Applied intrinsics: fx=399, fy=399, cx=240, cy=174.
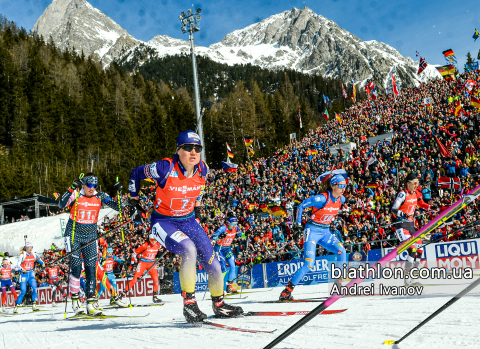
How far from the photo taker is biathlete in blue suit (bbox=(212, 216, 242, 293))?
38.3 feet

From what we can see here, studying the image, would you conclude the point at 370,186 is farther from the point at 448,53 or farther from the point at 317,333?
the point at 448,53

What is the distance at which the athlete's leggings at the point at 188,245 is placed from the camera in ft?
15.1

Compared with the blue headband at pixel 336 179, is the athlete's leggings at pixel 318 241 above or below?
below

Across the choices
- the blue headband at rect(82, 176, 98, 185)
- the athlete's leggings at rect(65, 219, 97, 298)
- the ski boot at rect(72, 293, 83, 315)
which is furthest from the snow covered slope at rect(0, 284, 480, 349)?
the blue headband at rect(82, 176, 98, 185)

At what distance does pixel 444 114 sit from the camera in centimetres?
2067

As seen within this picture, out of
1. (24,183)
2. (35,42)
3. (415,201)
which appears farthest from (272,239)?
(35,42)

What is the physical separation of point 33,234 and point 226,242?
30.6 m

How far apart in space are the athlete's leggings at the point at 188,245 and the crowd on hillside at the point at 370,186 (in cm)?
400

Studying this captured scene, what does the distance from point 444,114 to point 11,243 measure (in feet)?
118

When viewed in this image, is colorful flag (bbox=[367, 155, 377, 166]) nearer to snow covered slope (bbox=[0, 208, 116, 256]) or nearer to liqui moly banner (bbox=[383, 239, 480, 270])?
liqui moly banner (bbox=[383, 239, 480, 270])

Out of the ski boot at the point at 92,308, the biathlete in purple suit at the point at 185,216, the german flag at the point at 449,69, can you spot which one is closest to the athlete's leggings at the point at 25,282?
the ski boot at the point at 92,308

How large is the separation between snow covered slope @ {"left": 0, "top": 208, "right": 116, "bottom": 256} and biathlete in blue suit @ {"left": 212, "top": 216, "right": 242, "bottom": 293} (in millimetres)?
26233

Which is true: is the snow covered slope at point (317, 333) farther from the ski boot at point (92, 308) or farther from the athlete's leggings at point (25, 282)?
the athlete's leggings at point (25, 282)

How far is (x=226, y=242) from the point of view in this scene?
12.1 metres
